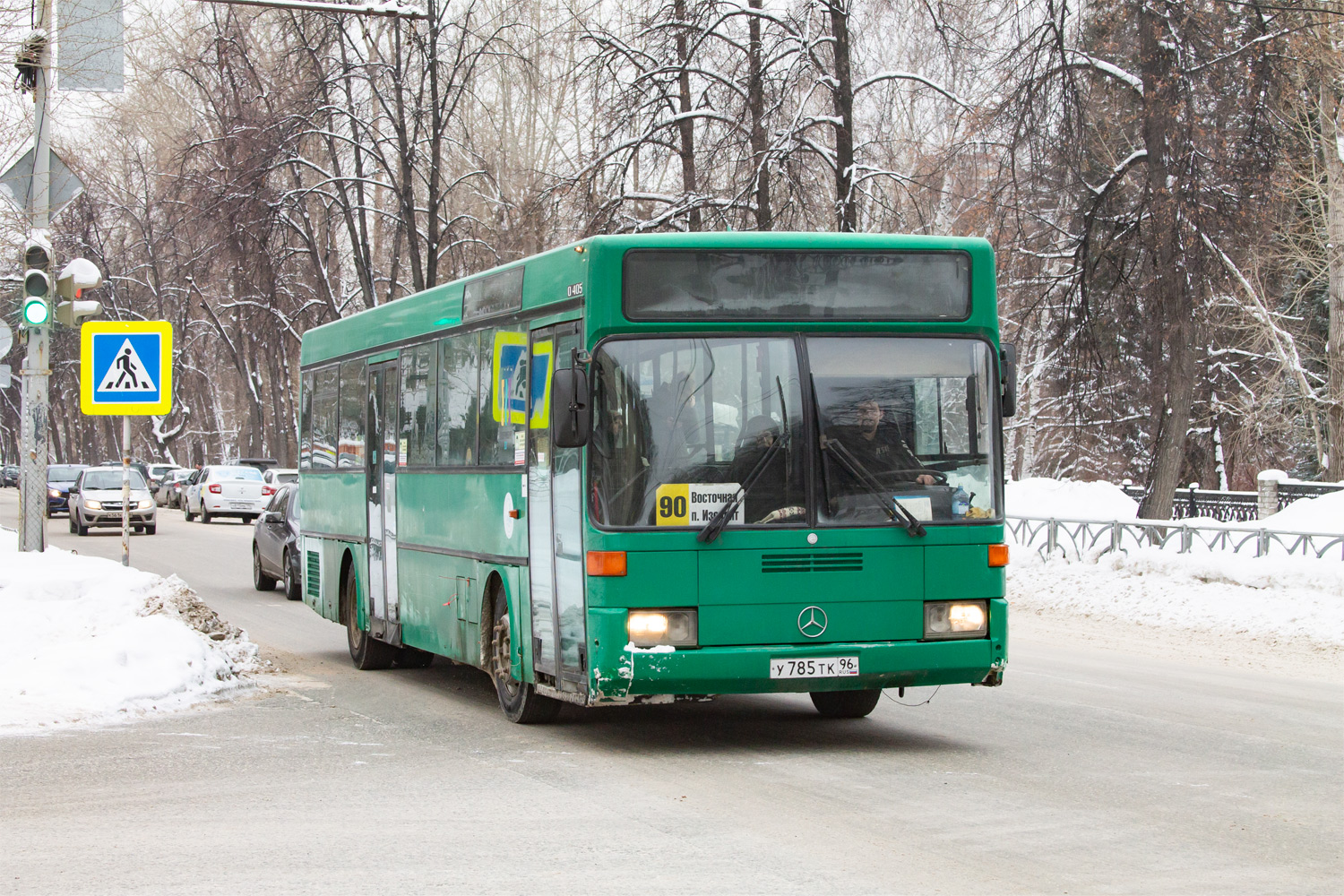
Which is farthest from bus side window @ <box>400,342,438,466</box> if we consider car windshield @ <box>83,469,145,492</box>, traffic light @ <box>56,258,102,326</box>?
car windshield @ <box>83,469,145,492</box>

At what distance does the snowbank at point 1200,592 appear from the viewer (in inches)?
674

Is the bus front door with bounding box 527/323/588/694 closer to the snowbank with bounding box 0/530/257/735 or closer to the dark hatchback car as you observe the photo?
the snowbank with bounding box 0/530/257/735

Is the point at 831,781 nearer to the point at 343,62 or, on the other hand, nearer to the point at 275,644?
the point at 275,644

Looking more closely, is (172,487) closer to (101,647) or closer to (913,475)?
(101,647)

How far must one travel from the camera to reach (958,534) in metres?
9.24

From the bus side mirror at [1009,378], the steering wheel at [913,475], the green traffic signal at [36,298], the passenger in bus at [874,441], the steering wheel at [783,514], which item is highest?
the green traffic signal at [36,298]

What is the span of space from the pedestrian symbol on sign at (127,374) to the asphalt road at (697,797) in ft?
16.3

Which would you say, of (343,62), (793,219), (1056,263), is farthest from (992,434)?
(1056,263)

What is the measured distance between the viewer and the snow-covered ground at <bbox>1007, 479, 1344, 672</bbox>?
16.8m

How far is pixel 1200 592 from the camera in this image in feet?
61.4

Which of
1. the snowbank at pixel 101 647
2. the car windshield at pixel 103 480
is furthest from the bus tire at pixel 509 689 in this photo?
the car windshield at pixel 103 480

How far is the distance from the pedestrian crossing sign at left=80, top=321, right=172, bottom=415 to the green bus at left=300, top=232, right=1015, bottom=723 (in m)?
7.56

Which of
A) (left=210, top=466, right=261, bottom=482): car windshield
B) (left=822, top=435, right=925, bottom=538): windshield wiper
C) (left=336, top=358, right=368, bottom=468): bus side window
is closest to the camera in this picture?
(left=822, top=435, right=925, bottom=538): windshield wiper

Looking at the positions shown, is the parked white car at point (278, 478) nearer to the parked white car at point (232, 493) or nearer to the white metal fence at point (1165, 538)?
the parked white car at point (232, 493)
